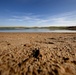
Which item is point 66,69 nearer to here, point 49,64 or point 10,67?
point 49,64

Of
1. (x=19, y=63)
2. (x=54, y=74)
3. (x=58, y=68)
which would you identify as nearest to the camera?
→ (x=54, y=74)

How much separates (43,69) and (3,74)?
5.71 ft

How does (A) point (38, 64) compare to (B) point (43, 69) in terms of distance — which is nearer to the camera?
(B) point (43, 69)

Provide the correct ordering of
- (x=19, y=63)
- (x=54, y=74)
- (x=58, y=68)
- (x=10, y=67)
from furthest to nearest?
(x=19, y=63) < (x=10, y=67) < (x=58, y=68) < (x=54, y=74)

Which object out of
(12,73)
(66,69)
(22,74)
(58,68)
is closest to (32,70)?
(22,74)

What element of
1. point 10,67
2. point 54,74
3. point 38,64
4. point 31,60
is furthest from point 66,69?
point 10,67

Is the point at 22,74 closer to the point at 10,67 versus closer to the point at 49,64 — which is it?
the point at 10,67

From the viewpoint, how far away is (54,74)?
3.65m

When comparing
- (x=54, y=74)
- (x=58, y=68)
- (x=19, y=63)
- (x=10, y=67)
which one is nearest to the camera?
(x=54, y=74)

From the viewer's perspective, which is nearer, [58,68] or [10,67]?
[58,68]

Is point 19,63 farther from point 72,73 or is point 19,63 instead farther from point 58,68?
point 72,73

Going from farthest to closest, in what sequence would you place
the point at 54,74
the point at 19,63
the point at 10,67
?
the point at 19,63 → the point at 10,67 → the point at 54,74

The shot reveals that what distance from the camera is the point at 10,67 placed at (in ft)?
14.0

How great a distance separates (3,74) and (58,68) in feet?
7.92
